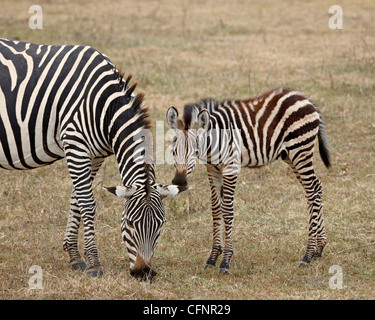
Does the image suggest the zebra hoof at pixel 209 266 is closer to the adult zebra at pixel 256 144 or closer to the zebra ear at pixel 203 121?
the adult zebra at pixel 256 144

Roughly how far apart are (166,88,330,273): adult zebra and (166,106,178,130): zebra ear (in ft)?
0.91

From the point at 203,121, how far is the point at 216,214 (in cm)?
118

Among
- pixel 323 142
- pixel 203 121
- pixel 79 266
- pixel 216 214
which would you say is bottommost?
pixel 79 266

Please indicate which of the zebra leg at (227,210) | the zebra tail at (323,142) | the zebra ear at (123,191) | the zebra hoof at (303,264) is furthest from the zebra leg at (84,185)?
the zebra tail at (323,142)

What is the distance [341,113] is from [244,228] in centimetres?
488

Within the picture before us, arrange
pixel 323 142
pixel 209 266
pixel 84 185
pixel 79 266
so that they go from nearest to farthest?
pixel 84 185, pixel 209 266, pixel 79 266, pixel 323 142

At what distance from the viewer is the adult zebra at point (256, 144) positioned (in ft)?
23.3

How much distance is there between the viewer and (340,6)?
2052cm

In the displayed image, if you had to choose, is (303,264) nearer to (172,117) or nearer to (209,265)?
(209,265)

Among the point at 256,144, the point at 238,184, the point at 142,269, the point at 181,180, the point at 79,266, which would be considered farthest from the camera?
the point at 238,184

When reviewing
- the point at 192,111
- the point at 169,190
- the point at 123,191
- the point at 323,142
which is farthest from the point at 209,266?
the point at 323,142

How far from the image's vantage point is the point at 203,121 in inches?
269

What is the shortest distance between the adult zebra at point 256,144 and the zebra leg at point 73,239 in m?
1.54

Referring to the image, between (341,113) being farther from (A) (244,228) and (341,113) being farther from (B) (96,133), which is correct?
(B) (96,133)
